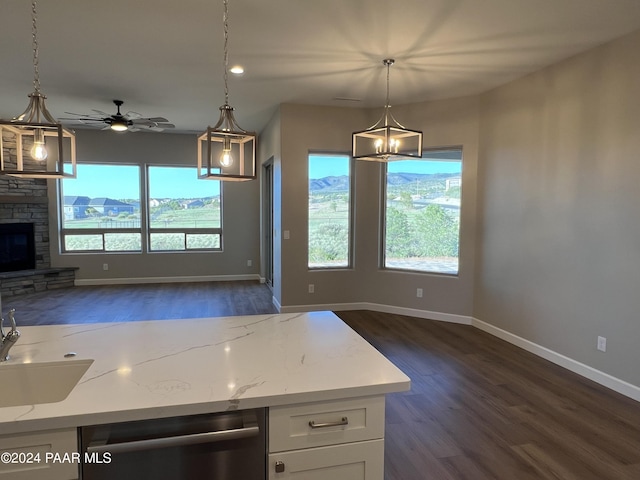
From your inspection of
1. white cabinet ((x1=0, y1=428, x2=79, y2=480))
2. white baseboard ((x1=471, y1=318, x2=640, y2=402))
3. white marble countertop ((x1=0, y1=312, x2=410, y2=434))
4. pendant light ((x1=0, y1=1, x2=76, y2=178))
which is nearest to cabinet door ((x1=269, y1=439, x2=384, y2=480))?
white marble countertop ((x1=0, y1=312, x2=410, y2=434))

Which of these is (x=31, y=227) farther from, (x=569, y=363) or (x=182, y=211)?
(x=569, y=363)

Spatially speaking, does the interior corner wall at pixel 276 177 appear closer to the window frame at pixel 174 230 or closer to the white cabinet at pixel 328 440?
the window frame at pixel 174 230

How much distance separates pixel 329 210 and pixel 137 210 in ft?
13.0

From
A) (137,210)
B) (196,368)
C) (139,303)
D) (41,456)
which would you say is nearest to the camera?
(41,456)

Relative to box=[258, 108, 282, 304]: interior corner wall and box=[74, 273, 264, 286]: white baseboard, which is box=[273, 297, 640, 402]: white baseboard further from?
box=[74, 273, 264, 286]: white baseboard

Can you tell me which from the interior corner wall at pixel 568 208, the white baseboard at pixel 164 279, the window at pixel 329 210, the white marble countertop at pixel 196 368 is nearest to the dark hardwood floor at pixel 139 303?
the white baseboard at pixel 164 279

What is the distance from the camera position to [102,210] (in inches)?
283

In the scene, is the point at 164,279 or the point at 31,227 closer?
the point at 31,227

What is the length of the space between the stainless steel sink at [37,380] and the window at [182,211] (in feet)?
20.6

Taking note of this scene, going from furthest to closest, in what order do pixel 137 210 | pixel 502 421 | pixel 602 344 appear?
pixel 137 210
pixel 602 344
pixel 502 421

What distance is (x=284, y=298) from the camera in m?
5.34

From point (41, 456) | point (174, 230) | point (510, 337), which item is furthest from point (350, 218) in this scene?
point (41, 456)

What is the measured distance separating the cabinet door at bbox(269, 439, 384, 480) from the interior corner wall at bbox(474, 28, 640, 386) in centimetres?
276

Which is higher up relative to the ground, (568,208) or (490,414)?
(568,208)
